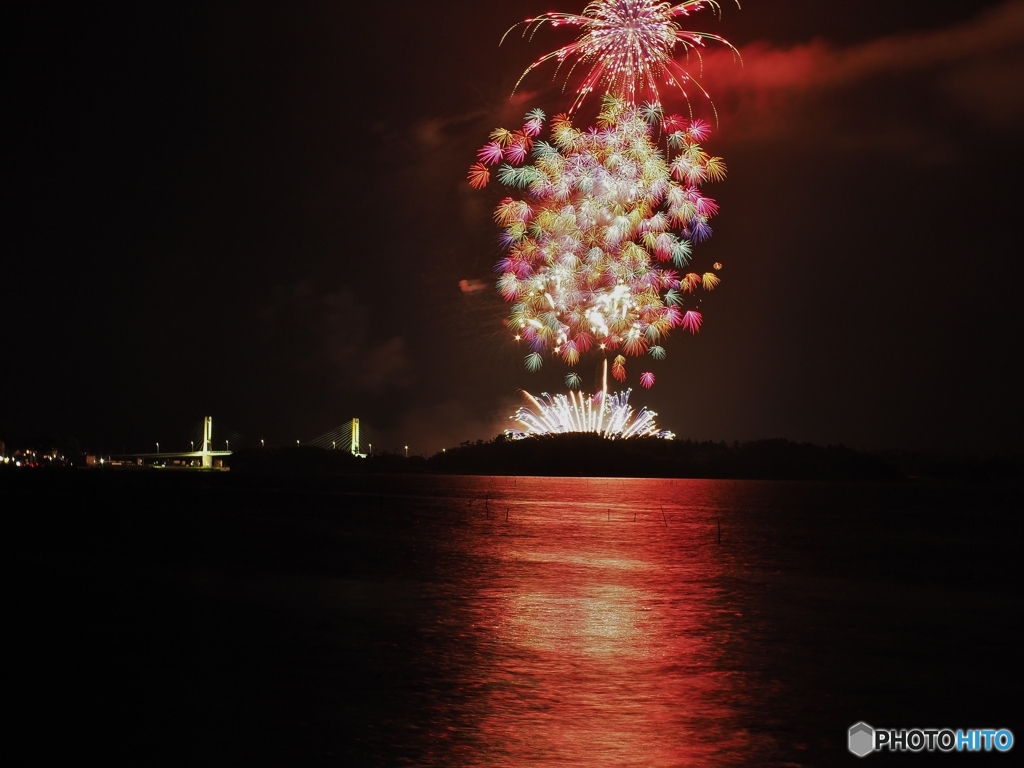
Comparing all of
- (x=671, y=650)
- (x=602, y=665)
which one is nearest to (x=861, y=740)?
(x=602, y=665)

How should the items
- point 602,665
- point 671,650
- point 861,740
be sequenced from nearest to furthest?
1. point 861,740
2. point 602,665
3. point 671,650

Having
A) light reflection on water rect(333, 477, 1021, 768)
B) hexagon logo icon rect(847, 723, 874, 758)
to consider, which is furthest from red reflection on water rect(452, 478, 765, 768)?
hexagon logo icon rect(847, 723, 874, 758)

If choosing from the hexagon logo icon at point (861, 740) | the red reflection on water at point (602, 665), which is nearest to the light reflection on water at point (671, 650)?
the red reflection on water at point (602, 665)

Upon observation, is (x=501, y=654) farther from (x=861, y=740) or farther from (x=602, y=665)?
(x=861, y=740)

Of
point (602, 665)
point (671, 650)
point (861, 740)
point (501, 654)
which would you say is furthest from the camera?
point (671, 650)

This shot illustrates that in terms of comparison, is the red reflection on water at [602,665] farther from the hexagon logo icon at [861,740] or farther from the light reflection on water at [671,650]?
the hexagon logo icon at [861,740]

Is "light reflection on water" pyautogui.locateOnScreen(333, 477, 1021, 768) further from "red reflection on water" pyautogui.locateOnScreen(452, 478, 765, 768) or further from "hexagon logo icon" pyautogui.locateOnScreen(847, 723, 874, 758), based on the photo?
"hexagon logo icon" pyautogui.locateOnScreen(847, 723, 874, 758)
